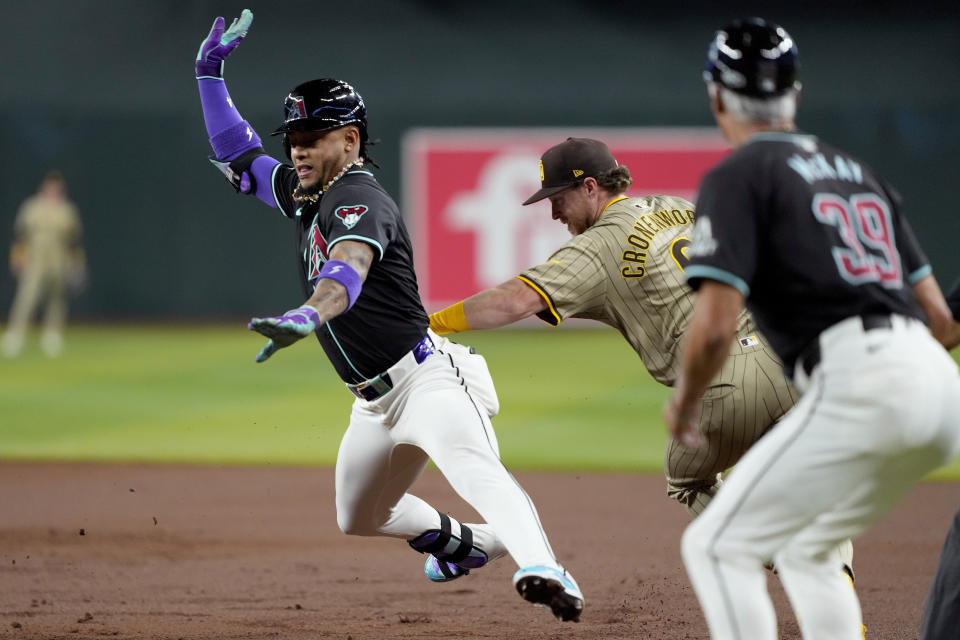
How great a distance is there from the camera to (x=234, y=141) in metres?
6.16

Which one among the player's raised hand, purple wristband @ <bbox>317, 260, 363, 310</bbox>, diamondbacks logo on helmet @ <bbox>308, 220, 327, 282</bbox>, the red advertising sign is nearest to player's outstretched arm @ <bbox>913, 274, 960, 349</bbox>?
purple wristband @ <bbox>317, 260, 363, 310</bbox>

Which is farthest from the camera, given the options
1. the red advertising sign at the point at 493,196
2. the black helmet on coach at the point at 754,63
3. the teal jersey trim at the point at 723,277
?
the red advertising sign at the point at 493,196

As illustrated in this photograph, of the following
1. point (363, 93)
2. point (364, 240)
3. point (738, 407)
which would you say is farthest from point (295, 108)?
point (363, 93)

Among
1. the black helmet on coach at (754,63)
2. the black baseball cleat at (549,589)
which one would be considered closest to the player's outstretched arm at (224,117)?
the black baseball cleat at (549,589)

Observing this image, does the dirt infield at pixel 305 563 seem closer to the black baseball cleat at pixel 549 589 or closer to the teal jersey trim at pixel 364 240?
the black baseball cleat at pixel 549 589

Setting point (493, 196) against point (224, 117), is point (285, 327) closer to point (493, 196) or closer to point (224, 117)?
point (224, 117)

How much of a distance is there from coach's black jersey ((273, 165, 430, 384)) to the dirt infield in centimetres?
124

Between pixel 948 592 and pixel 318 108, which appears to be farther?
pixel 318 108

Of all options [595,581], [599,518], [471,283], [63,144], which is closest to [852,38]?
[471,283]

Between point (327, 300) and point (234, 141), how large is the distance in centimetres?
201

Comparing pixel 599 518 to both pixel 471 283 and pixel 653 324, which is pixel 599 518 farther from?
pixel 471 283

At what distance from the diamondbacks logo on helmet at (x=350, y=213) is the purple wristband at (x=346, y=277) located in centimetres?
26

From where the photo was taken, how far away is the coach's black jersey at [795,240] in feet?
11.2

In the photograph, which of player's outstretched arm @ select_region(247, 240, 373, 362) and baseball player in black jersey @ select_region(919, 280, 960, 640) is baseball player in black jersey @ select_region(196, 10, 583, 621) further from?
baseball player in black jersey @ select_region(919, 280, 960, 640)
